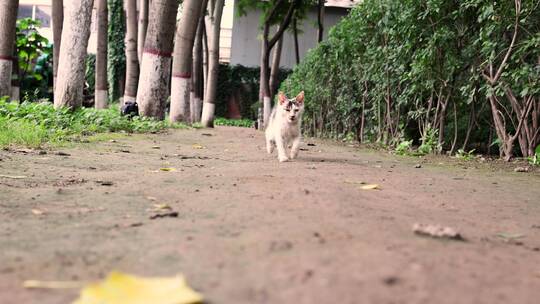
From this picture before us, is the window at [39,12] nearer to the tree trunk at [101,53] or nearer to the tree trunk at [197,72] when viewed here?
the tree trunk at [197,72]

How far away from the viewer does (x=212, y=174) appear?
562 centimetres

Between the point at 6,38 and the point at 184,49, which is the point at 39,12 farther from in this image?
the point at 184,49

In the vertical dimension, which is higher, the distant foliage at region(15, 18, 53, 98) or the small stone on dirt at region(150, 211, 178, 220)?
the distant foliage at region(15, 18, 53, 98)

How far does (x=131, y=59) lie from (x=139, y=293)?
56.8 ft

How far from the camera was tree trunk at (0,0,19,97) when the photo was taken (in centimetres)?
1403

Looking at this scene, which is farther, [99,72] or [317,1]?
[317,1]

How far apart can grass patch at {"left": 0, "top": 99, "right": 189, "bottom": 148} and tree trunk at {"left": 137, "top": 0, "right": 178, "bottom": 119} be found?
1.90 feet

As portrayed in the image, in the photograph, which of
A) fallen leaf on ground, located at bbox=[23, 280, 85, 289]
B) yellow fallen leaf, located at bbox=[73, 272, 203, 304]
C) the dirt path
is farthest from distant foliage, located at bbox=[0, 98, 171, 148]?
yellow fallen leaf, located at bbox=[73, 272, 203, 304]

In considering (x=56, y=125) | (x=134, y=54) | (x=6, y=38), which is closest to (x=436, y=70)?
(x=56, y=125)

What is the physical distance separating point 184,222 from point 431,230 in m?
1.18

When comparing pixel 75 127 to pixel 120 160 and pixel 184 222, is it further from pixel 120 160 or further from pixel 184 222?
pixel 184 222

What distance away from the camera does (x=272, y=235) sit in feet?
9.18

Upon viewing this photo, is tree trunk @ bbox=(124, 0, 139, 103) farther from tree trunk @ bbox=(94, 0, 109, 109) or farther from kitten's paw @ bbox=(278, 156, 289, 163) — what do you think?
kitten's paw @ bbox=(278, 156, 289, 163)

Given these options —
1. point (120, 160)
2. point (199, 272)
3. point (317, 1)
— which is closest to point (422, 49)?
point (120, 160)
